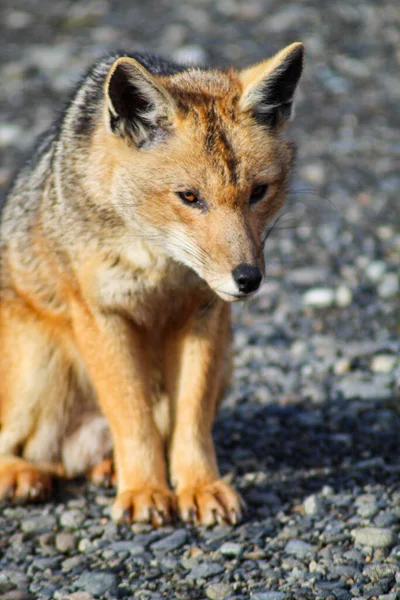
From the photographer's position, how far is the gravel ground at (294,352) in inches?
200

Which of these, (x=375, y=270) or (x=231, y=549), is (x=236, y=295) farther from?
(x=375, y=270)

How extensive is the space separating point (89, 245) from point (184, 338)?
2.90 feet

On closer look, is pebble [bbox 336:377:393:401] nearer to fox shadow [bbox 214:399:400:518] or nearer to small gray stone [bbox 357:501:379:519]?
fox shadow [bbox 214:399:400:518]

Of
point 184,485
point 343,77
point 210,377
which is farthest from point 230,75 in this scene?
point 343,77

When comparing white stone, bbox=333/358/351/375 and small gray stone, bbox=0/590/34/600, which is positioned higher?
white stone, bbox=333/358/351/375

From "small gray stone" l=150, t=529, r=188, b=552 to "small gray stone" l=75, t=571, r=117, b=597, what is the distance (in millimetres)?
422

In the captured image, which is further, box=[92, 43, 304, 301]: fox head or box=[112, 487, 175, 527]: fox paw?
box=[112, 487, 175, 527]: fox paw

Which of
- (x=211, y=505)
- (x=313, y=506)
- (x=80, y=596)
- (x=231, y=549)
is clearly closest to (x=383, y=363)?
(x=313, y=506)

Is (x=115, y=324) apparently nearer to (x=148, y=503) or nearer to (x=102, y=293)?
(x=102, y=293)

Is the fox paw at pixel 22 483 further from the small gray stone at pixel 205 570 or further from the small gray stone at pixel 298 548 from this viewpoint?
the small gray stone at pixel 298 548

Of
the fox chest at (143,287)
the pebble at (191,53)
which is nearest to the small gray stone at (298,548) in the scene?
the fox chest at (143,287)

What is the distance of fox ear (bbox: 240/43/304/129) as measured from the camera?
208 inches

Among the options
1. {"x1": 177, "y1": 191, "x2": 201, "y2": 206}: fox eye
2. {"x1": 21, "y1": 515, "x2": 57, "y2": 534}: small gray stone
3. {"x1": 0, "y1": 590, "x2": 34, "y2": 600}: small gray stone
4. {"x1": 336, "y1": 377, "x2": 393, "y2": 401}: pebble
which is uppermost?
{"x1": 177, "y1": 191, "x2": 201, "y2": 206}: fox eye

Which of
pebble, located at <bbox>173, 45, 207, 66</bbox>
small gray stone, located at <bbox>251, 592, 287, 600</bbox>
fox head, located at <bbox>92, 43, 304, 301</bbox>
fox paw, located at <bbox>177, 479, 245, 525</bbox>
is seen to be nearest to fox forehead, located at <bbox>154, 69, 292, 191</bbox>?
fox head, located at <bbox>92, 43, 304, 301</bbox>
